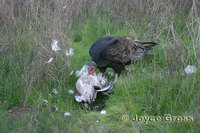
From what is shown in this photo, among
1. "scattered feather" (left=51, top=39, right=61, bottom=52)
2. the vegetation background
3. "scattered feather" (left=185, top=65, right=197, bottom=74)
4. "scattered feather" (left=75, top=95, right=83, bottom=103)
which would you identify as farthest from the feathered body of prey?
"scattered feather" (left=185, top=65, right=197, bottom=74)

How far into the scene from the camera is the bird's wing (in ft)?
14.5

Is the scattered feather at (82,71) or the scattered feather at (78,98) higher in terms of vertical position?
the scattered feather at (82,71)

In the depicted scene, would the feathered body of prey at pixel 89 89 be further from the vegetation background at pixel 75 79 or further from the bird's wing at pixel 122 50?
the bird's wing at pixel 122 50

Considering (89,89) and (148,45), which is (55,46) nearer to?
(89,89)

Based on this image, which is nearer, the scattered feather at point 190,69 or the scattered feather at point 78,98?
the scattered feather at point 190,69

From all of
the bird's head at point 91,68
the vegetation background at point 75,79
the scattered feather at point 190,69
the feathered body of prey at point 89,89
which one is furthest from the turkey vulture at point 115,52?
the scattered feather at point 190,69

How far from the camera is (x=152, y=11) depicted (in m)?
5.04

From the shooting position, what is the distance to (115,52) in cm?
447

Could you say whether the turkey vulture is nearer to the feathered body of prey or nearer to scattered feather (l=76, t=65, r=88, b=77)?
scattered feather (l=76, t=65, r=88, b=77)

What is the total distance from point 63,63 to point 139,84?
1.21m

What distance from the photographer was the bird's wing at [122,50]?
443cm

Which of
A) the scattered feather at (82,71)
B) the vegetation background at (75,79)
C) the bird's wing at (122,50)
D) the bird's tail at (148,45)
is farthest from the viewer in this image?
the bird's tail at (148,45)

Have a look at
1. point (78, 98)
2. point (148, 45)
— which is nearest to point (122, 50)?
point (148, 45)

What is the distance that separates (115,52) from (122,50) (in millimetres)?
176
